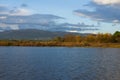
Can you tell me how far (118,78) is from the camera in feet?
136

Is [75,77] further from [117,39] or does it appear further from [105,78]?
[117,39]

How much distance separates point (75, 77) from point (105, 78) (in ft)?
14.3

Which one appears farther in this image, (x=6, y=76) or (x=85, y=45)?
(x=85, y=45)

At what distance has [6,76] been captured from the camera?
43.5 meters

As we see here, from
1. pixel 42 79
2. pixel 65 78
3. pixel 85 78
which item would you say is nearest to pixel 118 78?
pixel 85 78

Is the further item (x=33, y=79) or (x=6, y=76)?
(x=6, y=76)

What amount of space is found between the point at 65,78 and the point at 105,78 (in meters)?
5.74

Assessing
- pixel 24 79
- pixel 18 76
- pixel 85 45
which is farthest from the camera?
pixel 85 45

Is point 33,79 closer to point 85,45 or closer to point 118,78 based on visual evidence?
point 118,78

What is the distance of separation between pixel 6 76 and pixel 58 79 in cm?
813

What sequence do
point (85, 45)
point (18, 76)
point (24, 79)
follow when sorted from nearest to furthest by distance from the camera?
point (24, 79), point (18, 76), point (85, 45)

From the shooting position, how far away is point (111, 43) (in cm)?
19625

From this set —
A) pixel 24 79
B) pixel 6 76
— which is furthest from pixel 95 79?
pixel 6 76

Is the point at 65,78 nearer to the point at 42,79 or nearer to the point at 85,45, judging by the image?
the point at 42,79
